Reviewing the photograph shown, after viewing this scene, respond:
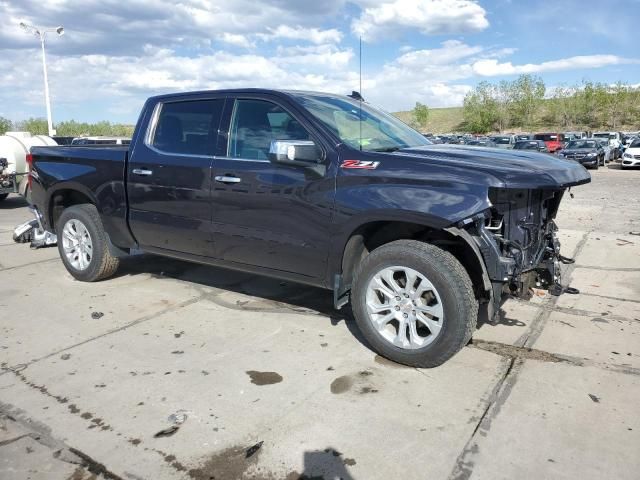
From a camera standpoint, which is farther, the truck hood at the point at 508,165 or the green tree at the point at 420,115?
the green tree at the point at 420,115

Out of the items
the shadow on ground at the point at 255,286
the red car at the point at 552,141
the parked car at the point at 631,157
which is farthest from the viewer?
the red car at the point at 552,141

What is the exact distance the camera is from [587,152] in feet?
89.9

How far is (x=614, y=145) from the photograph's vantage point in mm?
34344

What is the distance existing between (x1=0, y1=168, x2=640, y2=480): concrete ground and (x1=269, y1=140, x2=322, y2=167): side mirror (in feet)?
4.59

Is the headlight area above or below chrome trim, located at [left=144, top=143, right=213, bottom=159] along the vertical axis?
below

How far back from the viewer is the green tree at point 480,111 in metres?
92.8

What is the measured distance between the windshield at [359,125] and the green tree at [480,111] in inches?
3700

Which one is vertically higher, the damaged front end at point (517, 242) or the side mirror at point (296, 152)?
the side mirror at point (296, 152)

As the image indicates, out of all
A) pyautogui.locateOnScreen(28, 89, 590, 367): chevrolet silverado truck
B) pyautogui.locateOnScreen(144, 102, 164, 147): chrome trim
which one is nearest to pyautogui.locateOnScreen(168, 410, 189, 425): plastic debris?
pyautogui.locateOnScreen(28, 89, 590, 367): chevrolet silverado truck

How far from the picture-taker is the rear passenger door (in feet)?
15.1

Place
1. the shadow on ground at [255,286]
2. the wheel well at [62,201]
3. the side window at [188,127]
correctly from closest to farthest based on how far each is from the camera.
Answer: the side window at [188,127] → the shadow on ground at [255,286] → the wheel well at [62,201]

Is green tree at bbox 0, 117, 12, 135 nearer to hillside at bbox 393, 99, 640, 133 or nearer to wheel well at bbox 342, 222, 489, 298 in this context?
hillside at bbox 393, 99, 640, 133

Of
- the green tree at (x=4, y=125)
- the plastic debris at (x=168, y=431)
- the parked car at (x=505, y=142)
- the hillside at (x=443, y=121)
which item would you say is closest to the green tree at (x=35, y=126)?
the green tree at (x=4, y=125)

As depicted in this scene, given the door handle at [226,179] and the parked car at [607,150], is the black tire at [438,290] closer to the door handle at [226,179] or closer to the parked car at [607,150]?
the door handle at [226,179]
